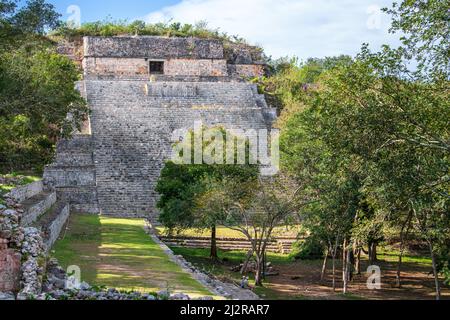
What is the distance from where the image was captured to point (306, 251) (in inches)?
909

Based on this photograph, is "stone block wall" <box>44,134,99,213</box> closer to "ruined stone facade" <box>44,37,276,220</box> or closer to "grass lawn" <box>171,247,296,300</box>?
"ruined stone facade" <box>44,37,276,220</box>

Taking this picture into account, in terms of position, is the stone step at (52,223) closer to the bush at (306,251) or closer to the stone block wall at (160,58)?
the bush at (306,251)

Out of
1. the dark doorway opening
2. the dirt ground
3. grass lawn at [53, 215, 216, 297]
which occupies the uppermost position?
the dark doorway opening

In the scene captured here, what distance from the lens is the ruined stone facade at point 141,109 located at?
86.7ft

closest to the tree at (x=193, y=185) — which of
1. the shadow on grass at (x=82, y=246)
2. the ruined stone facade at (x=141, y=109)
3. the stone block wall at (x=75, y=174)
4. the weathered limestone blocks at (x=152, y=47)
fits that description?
the shadow on grass at (x=82, y=246)

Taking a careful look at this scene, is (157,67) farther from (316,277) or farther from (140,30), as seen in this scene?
(316,277)

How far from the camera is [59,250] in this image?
15.4 metres

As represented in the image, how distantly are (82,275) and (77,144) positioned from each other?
55.2 ft

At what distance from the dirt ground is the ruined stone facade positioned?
7.20 meters

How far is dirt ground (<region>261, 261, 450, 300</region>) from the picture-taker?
57.6ft

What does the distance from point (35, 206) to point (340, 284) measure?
855cm

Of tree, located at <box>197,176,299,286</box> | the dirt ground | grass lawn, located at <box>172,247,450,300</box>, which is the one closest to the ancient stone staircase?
grass lawn, located at <box>172,247,450,300</box>

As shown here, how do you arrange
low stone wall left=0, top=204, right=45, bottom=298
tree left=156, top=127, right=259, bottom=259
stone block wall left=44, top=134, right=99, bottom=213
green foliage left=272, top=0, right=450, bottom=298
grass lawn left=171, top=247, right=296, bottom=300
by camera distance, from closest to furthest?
low stone wall left=0, top=204, right=45, bottom=298 < green foliage left=272, top=0, right=450, bottom=298 < grass lawn left=171, top=247, right=296, bottom=300 < tree left=156, top=127, right=259, bottom=259 < stone block wall left=44, top=134, right=99, bottom=213
